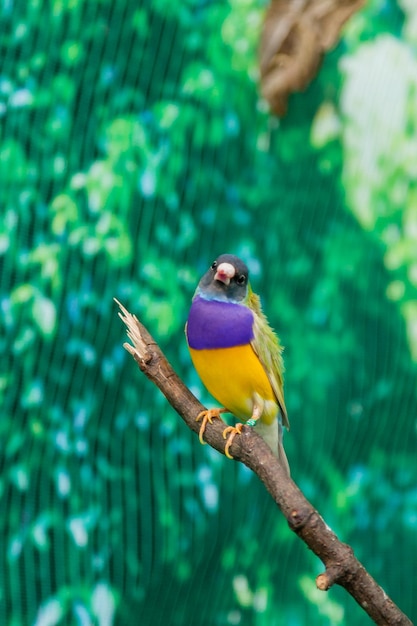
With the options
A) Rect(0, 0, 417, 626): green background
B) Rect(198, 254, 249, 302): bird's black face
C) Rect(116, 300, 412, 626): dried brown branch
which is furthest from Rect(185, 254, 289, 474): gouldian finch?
Rect(0, 0, 417, 626): green background

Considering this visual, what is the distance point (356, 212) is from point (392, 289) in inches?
14.8

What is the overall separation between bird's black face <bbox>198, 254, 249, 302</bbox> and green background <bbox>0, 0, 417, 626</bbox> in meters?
1.41

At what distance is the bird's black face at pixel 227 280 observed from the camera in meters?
2.32

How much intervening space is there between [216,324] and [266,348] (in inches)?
8.2

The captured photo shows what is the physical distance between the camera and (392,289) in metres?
3.94

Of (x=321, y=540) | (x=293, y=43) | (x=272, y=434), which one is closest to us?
(x=321, y=540)

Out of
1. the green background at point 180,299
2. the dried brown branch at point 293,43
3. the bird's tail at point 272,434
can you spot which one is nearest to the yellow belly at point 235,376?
the bird's tail at point 272,434

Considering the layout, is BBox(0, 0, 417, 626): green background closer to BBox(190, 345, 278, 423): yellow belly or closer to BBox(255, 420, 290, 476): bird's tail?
BBox(255, 420, 290, 476): bird's tail

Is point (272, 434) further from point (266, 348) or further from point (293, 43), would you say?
point (293, 43)

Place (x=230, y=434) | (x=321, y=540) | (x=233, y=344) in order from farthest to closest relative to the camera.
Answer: (x=233, y=344) → (x=230, y=434) → (x=321, y=540)

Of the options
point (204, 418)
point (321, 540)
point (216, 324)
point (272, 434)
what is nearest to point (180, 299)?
point (272, 434)

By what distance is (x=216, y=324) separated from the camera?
236cm

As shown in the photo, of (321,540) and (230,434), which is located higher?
(230,434)

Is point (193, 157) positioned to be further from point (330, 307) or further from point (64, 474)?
point (64, 474)
